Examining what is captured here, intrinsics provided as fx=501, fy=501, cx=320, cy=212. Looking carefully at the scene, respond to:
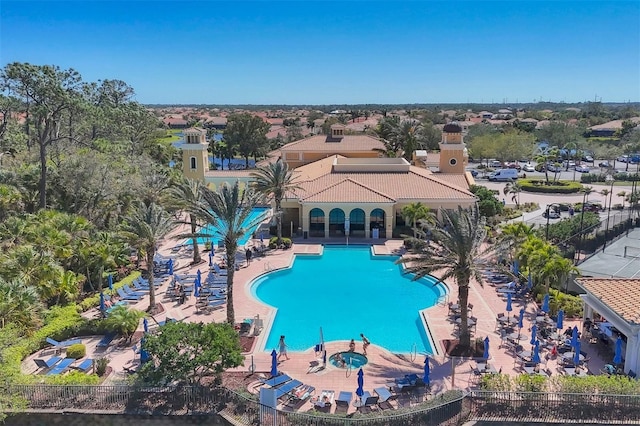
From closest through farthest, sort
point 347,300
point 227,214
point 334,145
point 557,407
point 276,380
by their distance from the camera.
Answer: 1. point 557,407
2. point 276,380
3. point 227,214
4. point 347,300
5. point 334,145

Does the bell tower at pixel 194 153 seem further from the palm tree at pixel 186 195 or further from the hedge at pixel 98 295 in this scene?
the hedge at pixel 98 295

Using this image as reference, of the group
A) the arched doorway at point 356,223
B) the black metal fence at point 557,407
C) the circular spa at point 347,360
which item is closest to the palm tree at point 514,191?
the arched doorway at point 356,223

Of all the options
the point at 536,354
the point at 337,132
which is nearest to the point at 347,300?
the point at 536,354

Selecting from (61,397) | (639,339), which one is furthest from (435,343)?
(61,397)

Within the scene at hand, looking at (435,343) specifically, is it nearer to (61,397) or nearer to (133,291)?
(61,397)

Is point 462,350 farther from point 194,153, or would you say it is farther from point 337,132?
point 337,132

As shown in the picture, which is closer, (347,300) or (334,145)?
(347,300)
